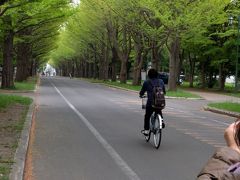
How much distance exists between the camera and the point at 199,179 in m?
2.35

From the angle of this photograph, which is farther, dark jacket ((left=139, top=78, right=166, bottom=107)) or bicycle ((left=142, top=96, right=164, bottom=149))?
dark jacket ((left=139, top=78, right=166, bottom=107))

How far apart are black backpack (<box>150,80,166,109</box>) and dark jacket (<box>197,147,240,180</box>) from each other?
28.0ft

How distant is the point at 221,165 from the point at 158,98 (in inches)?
339

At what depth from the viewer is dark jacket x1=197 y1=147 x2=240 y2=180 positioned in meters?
2.28

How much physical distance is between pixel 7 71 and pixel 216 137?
24014 mm

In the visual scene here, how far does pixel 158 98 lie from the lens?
10930mm

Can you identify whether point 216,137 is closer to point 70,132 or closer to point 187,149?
point 187,149

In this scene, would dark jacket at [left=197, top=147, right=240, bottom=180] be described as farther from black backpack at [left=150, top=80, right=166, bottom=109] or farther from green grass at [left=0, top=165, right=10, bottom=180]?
black backpack at [left=150, top=80, right=166, bottom=109]

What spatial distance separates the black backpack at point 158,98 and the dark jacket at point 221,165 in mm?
8531

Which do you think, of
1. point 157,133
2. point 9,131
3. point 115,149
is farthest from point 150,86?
point 9,131

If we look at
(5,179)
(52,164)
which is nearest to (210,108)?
(52,164)

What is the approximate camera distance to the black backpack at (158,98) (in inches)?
429

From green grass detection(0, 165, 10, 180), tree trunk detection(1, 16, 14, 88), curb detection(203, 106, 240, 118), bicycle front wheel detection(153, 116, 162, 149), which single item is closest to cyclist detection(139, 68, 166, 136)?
bicycle front wheel detection(153, 116, 162, 149)

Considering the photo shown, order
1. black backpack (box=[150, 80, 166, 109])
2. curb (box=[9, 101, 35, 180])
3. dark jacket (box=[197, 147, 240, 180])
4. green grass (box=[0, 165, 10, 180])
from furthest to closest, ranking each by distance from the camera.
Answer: black backpack (box=[150, 80, 166, 109])
curb (box=[9, 101, 35, 180])
green grass (box=[0, 165, 10, 180])
dark jacket (box=[197, 147, 240, 180])
